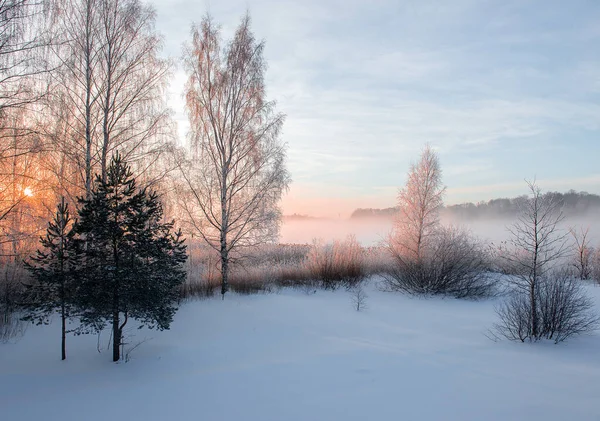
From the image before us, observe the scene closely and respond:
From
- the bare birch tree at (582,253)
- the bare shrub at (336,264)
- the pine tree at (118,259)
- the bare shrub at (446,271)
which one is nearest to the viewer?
the pine tree at (118,259)

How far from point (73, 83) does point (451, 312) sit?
1310 centimetres

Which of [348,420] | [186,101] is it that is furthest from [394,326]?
[186,101]

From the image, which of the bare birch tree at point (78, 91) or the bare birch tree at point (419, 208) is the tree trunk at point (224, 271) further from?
the bare birch tree at point (419, 208)

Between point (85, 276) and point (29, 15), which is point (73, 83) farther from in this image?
point (85, 276)

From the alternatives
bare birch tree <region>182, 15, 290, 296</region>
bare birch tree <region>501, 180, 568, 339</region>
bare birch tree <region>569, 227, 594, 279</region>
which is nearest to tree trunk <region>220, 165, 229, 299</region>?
bare birch tree <region>182, 15, 290, 296</region>

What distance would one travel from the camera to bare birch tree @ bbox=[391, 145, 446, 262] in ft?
49.2

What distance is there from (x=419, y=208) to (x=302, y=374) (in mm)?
Result: 10847

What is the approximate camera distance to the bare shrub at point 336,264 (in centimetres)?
1377

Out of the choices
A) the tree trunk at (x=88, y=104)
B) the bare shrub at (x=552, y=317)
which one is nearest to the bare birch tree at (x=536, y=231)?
the bare shrub at (x=552, y=317)

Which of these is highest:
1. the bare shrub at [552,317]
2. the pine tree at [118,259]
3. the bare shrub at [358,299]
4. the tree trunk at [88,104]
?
the tree trunk at [88,104]

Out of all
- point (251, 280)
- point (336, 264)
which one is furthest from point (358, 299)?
point (251, 280)

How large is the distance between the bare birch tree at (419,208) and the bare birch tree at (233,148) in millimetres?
6610

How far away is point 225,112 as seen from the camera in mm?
11289

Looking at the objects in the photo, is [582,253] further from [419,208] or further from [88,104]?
[88,104]
